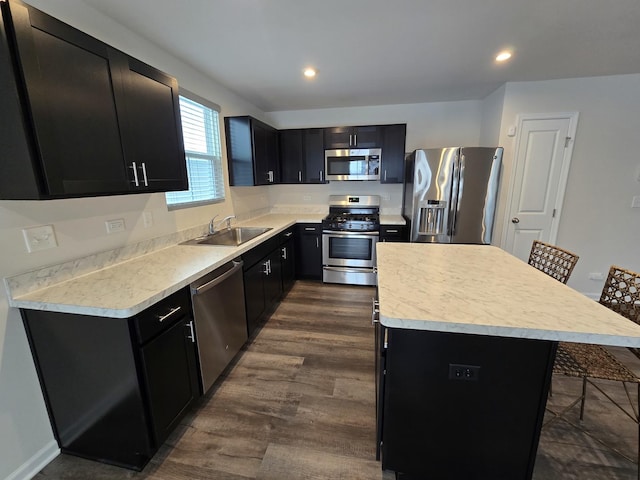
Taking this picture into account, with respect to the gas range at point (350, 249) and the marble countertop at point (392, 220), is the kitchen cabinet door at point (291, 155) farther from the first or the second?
the marble countertop at point (392, 220)

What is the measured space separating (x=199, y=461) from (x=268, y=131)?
3.34 meters

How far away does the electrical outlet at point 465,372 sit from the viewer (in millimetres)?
1104

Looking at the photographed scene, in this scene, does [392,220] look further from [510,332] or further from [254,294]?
[510,332]

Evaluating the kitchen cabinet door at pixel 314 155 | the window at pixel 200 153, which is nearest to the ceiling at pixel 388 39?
the window at pixel 200 153

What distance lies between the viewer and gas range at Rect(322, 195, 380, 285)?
11.8ft

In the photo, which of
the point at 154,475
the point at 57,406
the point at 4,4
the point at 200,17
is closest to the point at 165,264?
the point at 57,406

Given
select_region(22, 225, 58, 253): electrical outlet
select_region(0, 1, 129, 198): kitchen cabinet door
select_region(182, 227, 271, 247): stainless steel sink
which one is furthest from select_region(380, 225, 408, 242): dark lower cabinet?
select_region(22, 225, 58, 253): electrical outlet

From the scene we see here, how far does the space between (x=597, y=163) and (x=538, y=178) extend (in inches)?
24.1

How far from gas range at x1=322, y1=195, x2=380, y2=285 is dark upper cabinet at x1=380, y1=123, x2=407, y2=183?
1.95 feet

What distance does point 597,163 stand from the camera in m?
3.08

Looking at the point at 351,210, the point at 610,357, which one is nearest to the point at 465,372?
the point at 610,357

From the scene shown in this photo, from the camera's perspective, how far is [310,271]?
12.7 feet

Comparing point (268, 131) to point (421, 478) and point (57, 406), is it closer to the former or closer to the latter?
point (57, 406)

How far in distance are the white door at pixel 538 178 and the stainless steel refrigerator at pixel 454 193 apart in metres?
0.38
